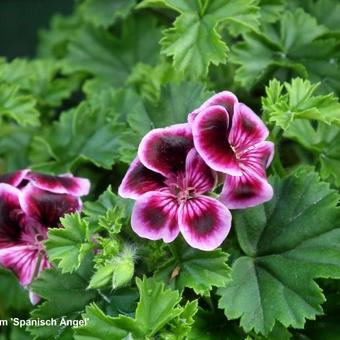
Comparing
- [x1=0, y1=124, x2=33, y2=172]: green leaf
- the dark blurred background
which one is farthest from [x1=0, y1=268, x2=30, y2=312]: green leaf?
the dark blurred background

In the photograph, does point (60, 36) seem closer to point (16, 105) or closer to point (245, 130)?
point (16, 105)

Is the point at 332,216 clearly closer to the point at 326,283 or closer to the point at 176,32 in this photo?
the point at 326,283

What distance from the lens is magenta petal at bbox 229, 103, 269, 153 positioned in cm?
138

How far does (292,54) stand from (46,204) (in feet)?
2.35

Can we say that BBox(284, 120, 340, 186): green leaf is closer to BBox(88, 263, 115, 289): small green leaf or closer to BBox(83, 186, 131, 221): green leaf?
BBox(83, 186, 131, 221): green leaf

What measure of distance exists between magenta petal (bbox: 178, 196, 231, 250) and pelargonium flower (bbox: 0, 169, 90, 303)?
12.8 inches

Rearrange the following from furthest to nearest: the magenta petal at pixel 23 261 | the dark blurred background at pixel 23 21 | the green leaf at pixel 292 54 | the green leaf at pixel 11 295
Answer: the dark blurred background at pixel 23 21
the green leaf at pixel 11 295
the green leaf at pixel 292 54
the magenta petal at pixel 23 261

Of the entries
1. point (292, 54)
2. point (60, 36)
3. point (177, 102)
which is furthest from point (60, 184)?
point (60, 36)

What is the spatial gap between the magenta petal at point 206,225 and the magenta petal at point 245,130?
0.12m

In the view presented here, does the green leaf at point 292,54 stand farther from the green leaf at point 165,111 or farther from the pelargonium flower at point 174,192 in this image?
the pelargonium flower at point 174,192

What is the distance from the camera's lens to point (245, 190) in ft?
4.57

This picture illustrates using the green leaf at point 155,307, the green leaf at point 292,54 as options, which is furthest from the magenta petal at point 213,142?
the green leaf at point 292,54

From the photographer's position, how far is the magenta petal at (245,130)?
138 cm

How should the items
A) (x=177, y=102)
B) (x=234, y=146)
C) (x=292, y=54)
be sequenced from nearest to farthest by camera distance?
(x=234, y=146) < (x=177, y=102) < (x=292, y=54)
